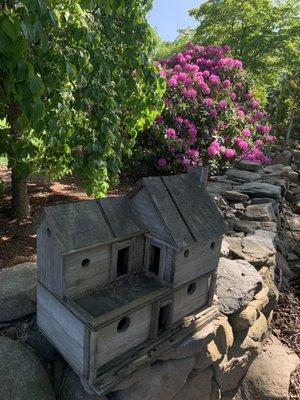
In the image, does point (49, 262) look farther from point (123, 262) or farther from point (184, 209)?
point (184, 209)

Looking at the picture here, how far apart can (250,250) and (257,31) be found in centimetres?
1419

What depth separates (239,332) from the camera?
3.81 metres

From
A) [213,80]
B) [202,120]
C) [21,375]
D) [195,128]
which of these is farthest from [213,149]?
[21,375]

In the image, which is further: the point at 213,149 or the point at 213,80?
the point at 213,80

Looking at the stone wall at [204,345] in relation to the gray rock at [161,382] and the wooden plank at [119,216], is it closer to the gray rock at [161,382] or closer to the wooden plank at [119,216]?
the gray rock at [161,382]

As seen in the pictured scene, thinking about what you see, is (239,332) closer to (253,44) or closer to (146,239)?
(146,239)

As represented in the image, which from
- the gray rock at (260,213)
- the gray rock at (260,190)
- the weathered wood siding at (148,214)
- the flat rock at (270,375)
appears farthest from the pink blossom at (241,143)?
the weathered wood siding at (148,214)

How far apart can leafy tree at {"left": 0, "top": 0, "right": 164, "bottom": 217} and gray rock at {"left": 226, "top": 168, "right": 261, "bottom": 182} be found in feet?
11.5

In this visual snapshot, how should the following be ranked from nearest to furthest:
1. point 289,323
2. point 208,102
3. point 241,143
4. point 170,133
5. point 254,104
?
point 289,323, point 170,133, point 208,102, point 241,143, point 254,104

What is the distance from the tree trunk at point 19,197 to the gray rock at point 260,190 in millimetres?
4145

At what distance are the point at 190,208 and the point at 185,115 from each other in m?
6.32

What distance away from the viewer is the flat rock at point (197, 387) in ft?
10.4

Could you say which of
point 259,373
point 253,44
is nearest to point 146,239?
point 259,373

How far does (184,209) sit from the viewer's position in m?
2.62
